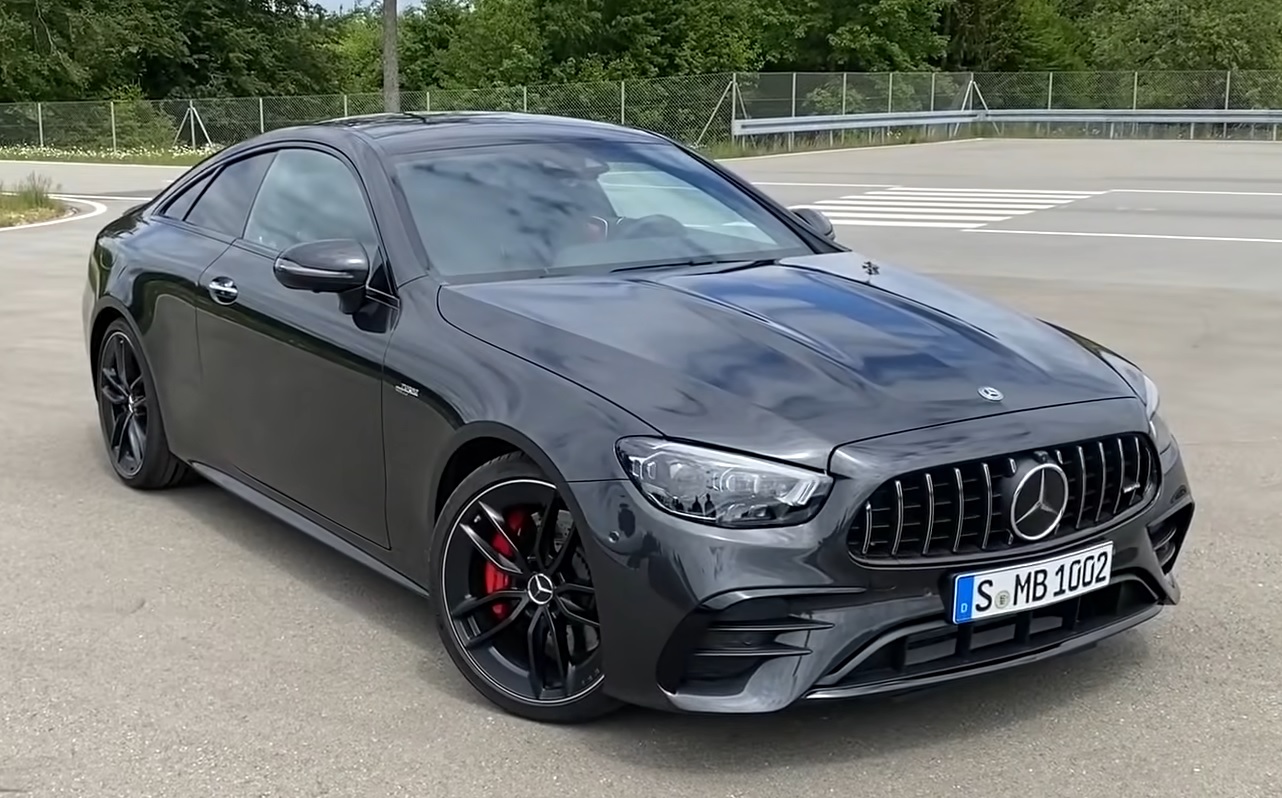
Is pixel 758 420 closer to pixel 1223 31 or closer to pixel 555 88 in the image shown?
pixel 555 88

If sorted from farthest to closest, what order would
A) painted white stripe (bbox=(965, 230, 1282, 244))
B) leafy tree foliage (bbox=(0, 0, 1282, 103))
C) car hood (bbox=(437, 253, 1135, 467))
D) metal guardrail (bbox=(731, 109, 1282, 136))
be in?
1. leafy tree foliage (bbox=(0, 0, 1282, 103))
2. metal guardrail (bbox=(731, 109, 1282, 136))
3. painted white stripe (bbox=(965, 230, 1282, 244))
4. car hood (bbox=(437, 253, 1135, 467))

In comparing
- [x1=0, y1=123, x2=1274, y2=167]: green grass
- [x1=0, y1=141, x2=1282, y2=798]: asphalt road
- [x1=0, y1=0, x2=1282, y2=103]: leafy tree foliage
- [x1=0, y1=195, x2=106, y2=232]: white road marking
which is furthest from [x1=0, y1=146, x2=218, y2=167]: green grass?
[x1=0, y1=141, x2=1282, y2=798]: asphalt road

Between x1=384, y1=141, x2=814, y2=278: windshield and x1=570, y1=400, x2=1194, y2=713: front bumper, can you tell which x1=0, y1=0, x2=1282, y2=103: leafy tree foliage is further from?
x1=570, y1=400, x2=1194, y2=713: front bumper

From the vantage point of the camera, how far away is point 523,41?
4762 centimetres

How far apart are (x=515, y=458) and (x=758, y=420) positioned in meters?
0.67

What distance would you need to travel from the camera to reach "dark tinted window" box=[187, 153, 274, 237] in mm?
5199

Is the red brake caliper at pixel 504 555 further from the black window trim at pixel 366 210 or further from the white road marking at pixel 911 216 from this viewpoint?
the white road marking at pixel 911 216

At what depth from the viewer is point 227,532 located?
533 cm

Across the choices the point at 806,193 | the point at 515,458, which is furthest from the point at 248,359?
the point at 806,193

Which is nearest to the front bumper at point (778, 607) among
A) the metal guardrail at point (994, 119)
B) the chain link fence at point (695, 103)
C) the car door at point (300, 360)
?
the car door at point (300, 360)

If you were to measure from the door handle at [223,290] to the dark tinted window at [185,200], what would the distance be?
2.44 feet

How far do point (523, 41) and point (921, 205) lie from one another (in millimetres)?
30897

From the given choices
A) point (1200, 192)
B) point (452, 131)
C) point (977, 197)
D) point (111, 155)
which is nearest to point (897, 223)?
point (977, 197)

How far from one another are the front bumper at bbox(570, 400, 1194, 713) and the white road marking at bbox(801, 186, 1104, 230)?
13375 mm
